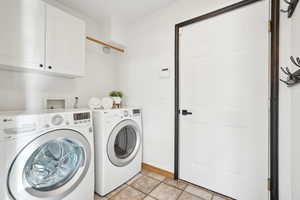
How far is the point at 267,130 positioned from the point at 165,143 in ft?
3.61

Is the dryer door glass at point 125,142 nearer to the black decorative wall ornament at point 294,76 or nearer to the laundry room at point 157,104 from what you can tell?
the laundry room at point 157,104

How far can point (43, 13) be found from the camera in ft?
4.17

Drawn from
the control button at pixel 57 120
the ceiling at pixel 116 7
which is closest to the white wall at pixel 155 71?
the ceiling at pixel 116 7

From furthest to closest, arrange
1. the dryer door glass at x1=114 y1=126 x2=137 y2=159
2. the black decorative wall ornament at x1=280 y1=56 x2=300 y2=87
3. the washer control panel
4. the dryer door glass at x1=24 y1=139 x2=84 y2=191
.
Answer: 1. the dryer door glass at x1=114 y1=126 x2=137 y2=159
2. the washer control panel
3. the dryer door glass at x1=24 y1=139 x2=84 y2=191
4. the black decorative wall ornament at x1=280 y1=56 x2=300 y2=87

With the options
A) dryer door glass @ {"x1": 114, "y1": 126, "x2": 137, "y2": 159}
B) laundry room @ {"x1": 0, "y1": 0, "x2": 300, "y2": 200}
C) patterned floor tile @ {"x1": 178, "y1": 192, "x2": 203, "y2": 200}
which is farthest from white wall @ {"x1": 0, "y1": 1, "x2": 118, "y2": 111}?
patterned floor tile @ {"x1": 178, "y1": 192, "x2": 203, "y2": 200}

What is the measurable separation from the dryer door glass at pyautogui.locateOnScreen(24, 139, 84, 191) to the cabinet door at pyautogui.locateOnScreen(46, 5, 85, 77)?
774 millimetres

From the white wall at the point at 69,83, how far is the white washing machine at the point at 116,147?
696mm

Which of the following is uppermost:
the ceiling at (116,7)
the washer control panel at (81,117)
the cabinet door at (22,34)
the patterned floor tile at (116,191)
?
the ceiling at (116,7)

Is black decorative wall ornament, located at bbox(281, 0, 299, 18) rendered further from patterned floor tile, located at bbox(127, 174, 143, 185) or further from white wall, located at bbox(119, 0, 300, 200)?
patterned floor tile, located at bbox(127, 174, 143, 185)

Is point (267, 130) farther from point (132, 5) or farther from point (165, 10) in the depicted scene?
point (132, 5)

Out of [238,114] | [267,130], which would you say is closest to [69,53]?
[238,114]

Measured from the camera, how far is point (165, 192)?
1485 mm

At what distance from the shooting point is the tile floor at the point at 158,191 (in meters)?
1.40

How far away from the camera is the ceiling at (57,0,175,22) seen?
1704mm
